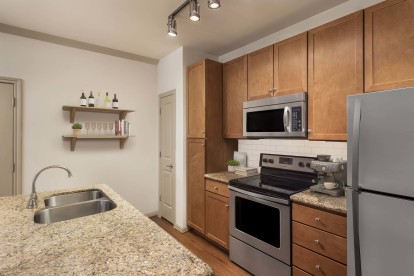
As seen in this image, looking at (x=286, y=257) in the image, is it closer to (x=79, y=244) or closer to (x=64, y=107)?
(x=79, y=244)

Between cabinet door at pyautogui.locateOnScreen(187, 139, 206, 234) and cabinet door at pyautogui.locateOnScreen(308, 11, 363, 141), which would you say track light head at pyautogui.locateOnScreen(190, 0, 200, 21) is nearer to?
cabinet door at pyautogui.locateOnScreen(308, 11, 363, 141)

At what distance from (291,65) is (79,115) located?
2774 millimetres

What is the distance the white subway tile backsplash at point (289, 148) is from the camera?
2202mm

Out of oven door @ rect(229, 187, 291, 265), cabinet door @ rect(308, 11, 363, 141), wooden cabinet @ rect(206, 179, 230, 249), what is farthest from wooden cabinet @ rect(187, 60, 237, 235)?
cabinet door @ rect(308, 11, 363, 141)

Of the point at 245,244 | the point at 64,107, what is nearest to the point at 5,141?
the point at 64,107

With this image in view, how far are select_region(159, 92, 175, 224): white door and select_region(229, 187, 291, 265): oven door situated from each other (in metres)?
1.30

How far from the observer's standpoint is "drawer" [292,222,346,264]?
1551 mm

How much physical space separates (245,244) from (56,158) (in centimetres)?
258

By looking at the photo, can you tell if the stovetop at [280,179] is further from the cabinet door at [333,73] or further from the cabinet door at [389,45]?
the cabinet door at [389,45]

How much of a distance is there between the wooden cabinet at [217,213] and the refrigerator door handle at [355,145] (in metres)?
1.41

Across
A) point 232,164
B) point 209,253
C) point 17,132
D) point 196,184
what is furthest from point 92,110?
point 209,253

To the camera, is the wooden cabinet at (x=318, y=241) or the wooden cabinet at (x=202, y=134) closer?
→ the wooden cabinet at (x=318, y=241)

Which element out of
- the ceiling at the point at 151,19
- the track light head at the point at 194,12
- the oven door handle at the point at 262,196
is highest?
the ceiling at the point at 151,19

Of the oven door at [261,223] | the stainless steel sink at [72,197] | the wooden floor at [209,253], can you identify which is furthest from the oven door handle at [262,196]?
the stainless steel sink at [72,197]
